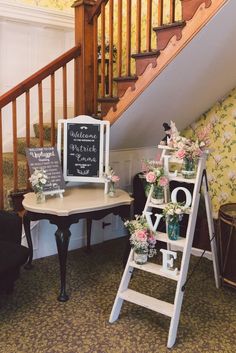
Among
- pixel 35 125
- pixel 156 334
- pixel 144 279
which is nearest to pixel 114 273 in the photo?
pixel 144 279

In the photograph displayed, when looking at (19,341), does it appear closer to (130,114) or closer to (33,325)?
(33,325)

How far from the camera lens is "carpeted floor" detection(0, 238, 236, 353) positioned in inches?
85.9

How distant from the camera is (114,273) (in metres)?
3.08

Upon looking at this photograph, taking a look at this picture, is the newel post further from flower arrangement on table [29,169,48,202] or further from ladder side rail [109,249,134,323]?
ladder side rail [109,249,134,323]

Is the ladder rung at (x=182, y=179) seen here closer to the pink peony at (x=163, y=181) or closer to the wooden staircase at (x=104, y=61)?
the pink peony at (x=163, y=181)

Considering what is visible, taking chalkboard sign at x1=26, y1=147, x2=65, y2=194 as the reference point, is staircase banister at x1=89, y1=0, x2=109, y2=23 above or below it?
above

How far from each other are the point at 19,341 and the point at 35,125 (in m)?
2.40

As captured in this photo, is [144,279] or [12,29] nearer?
[144,279]

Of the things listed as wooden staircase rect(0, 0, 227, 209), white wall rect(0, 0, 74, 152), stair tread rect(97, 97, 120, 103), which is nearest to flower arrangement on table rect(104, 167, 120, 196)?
wooden staircase rect(0, 0, 227, 209)

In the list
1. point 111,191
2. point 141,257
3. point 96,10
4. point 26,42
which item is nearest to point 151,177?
point 141,257

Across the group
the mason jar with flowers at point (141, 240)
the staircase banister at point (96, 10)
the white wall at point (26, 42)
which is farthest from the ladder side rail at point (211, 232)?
the white wall at point (26, 42)

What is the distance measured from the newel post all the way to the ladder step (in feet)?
5.19

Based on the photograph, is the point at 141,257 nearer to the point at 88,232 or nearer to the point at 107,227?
the point at 88,232

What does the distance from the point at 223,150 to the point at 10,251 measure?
6.70 ft
